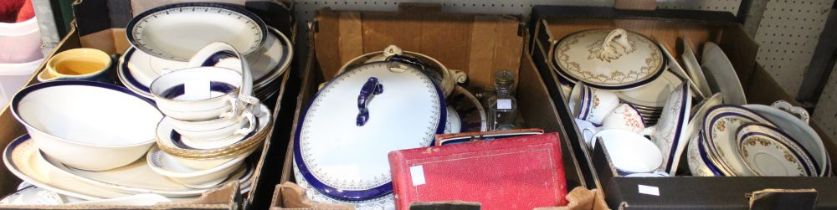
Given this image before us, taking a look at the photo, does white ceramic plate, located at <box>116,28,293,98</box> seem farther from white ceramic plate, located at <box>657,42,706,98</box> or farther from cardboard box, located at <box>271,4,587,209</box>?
white ceramic plate, located at <box>657,42,706,98</box>

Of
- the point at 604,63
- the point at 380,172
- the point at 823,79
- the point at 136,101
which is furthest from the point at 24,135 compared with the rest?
the point at 823,79

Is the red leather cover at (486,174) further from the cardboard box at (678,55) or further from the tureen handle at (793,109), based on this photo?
the tureen handle at (793,109)

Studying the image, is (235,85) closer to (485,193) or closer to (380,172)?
(380,172)

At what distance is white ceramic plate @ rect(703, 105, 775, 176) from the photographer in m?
0.97

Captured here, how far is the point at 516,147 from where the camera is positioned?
95 centimetres

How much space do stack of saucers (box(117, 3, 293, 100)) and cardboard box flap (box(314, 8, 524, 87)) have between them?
11cm

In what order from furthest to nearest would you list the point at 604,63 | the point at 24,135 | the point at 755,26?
the point at 755,26
the point at 604,63
the point at 24,135

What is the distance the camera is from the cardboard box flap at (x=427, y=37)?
131cm

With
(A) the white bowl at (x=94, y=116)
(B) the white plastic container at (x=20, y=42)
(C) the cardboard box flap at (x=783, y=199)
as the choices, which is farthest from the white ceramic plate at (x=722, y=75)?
(B) the white plastic container at (x=20, y=42)

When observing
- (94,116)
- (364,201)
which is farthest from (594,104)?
(94,116)

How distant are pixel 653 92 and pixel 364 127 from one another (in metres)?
0.60

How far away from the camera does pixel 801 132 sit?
1.02 meters

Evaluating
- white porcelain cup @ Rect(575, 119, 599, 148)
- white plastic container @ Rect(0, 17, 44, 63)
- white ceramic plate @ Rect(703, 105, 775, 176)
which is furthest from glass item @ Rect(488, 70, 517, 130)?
white plastic container @ Rect(0, 17, 44, 63)

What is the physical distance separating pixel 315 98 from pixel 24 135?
0.47 m
